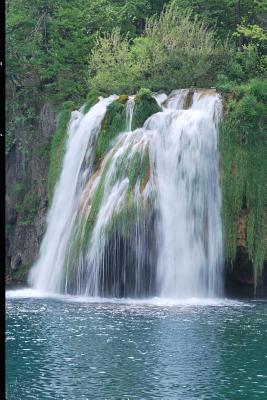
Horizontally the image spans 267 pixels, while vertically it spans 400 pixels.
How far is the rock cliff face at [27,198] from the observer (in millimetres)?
31594

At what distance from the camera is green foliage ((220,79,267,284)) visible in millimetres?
24578

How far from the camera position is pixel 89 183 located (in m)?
27.1

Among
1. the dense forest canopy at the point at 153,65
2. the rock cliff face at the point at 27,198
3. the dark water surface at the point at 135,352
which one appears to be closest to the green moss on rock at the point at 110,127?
the dense forest canopy at the point at 153,65

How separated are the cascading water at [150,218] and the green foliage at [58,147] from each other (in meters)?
2.38

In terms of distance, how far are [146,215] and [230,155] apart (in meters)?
3.74

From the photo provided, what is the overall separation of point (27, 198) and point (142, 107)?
848cm

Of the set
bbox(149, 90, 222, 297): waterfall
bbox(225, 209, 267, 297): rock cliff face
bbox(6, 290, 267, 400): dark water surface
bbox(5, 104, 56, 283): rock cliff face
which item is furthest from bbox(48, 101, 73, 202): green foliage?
bbox(6, 290, 267, 400): dark water surface

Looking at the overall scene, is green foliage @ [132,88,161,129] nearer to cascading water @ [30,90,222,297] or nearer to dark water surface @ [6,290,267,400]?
cascading water @ [30,90,222,297]

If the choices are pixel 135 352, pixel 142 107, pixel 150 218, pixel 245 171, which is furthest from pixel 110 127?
pixel 135 352

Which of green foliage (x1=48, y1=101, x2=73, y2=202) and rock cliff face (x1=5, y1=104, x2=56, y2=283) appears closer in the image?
green foliage (x1=48, y1=101, x2=73, y2=202)

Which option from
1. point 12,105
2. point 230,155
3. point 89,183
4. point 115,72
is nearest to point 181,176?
point 230,155

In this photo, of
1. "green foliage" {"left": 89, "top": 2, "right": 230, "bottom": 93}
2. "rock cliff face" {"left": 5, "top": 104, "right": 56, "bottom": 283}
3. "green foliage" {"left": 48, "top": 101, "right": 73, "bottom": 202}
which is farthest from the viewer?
"rock cliff face" {"left": 5, "top": 104, "right": 56, "bottom": 283}

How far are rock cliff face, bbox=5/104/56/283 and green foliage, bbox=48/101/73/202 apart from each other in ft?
6.93

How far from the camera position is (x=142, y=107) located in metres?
27.1
